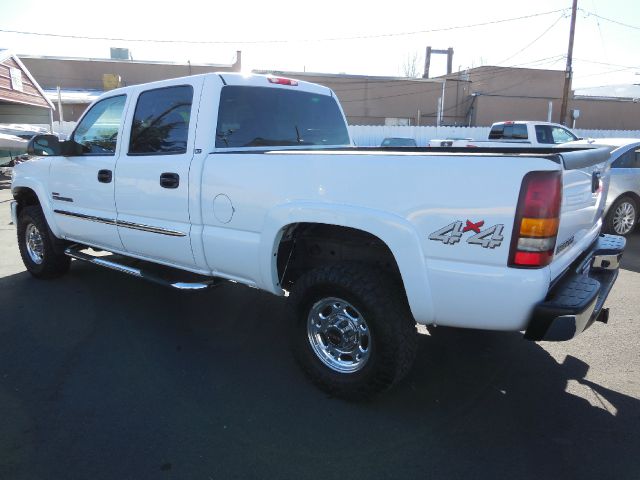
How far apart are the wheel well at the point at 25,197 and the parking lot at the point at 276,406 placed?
164 cm

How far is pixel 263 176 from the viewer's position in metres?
3.19

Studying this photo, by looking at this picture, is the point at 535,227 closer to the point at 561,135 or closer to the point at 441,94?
the point at 561,135

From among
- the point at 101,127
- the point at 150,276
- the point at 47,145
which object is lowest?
the point at 150,276

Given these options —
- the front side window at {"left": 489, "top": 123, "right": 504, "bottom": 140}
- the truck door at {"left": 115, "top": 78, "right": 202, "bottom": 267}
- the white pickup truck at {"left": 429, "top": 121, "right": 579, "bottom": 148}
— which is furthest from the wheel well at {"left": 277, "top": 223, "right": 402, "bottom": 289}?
the front side window at {"left": 489, "top": 123, "right": 504, "bottom": 140}

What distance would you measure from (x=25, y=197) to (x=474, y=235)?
5402mm

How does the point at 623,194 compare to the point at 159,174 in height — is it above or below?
below

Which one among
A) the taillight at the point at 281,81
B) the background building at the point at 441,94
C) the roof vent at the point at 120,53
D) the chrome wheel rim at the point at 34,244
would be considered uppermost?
the roof vent at the point at 120,53

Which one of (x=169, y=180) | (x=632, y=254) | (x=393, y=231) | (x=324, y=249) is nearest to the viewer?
(x=393, y=231)

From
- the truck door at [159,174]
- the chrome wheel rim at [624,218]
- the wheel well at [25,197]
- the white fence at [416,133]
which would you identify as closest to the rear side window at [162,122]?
the truck door at [159,174]

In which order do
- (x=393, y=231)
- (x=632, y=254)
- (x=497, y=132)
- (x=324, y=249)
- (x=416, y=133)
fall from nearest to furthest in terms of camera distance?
1. (x=393, y=231)
2. (x=324, y=249)
3. (x=632, y=254)
4. (x=497, y=132)
5. (x=416, y=133)

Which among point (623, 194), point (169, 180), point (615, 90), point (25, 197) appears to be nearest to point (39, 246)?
point (25, 197)

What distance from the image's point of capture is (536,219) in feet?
7.73

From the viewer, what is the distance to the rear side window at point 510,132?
14773 millimetres

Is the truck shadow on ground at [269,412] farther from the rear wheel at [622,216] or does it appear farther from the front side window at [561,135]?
the front side window at [561,135]
